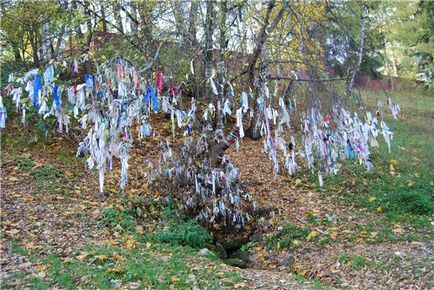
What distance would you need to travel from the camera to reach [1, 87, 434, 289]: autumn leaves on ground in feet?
16.0

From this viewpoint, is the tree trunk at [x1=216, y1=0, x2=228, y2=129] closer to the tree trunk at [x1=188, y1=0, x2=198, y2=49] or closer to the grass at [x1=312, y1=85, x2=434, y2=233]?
the tree trunk at [x1=188, y1=0, x2=198, y2=49]

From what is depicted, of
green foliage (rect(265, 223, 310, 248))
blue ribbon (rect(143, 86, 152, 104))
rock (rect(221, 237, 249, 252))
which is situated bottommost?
rock (rect(221, 237, 249, 252))

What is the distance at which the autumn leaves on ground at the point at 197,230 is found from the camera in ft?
16.0

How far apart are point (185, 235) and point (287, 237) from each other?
1495mm

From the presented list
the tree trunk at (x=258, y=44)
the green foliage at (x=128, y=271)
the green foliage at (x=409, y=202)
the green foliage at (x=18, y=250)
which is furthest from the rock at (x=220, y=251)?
the green foliage at (x=409, y=202)

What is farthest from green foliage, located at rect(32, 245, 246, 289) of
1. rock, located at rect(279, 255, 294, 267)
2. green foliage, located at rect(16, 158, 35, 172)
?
green foliage, located at rect(16, 158, 35, 172)

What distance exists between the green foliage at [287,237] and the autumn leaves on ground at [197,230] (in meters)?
0.02

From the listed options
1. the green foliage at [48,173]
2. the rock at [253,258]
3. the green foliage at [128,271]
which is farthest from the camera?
the green foliage at [48,173]

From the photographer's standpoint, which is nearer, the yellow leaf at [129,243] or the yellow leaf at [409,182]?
the yellow leaf at [129,243]

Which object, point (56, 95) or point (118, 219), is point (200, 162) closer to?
point (118, 219)

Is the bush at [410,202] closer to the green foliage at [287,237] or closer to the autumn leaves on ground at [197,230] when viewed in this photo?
the autumn leaves on ground at [197,230]

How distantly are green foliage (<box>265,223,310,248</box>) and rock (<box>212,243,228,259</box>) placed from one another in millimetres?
637

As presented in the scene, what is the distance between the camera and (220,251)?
6.49 meters

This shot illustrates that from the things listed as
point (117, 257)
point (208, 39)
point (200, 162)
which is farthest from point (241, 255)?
point (208, 39)
